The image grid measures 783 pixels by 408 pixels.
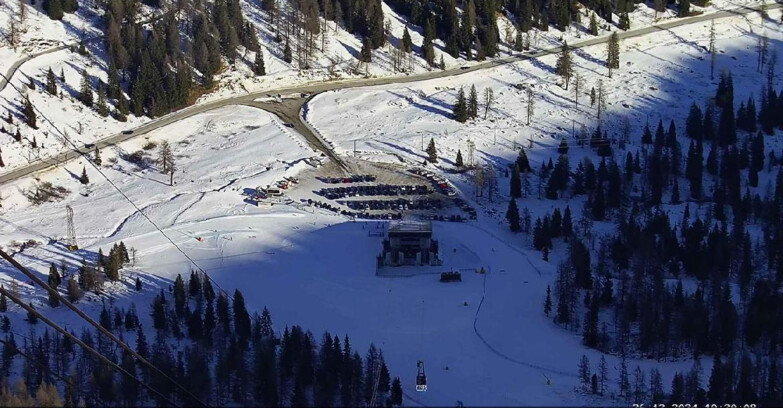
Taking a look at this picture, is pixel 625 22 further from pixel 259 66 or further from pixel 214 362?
pixel 214 362

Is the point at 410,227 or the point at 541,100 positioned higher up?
the point at 541,100

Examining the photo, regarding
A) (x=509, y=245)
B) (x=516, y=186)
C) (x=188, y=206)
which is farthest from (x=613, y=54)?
(x=188, y=206)

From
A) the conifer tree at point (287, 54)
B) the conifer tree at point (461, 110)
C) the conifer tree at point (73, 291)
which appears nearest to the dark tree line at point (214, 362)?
the conifer tree at point (73, 291)

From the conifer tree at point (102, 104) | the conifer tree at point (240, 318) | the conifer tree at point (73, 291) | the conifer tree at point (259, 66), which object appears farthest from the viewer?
the conifer tree at point (259, 66)

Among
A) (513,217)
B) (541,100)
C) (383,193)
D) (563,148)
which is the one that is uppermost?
(541,100)

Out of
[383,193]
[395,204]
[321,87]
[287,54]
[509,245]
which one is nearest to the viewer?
[509,245]

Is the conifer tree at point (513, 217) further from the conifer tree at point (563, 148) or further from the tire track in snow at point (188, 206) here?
the tire track in snow at point (188, 206)

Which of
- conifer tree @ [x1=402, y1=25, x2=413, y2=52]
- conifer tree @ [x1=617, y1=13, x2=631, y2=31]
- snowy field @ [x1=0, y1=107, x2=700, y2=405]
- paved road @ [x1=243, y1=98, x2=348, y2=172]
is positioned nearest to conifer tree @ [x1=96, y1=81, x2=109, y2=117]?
snowy field @ [x1=0, y1=107, x2=700, y2=405]
